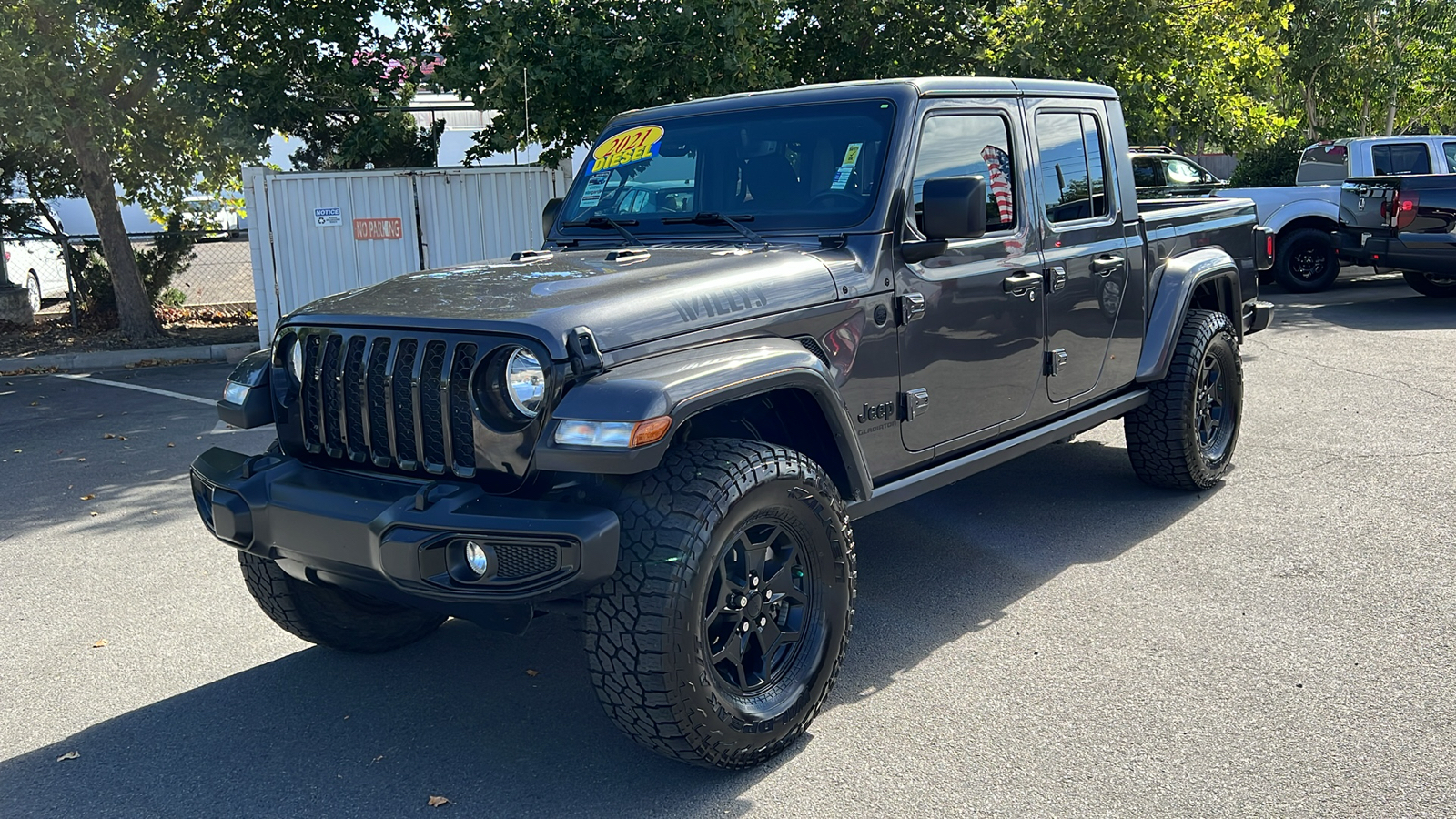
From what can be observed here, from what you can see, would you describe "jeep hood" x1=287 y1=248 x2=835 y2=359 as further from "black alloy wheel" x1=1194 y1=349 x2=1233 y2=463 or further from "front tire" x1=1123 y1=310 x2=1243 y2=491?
"black alloy wheel" x1=1194 y1=349 x2=1233 y2=463

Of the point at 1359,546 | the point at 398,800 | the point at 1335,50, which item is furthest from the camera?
the point at 1335,50

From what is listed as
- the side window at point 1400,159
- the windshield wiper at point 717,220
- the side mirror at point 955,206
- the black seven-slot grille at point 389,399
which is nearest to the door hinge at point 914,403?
the side mirror at point 955,206

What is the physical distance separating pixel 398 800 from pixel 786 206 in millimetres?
2322

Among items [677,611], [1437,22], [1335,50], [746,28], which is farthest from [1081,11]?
[1437,22]

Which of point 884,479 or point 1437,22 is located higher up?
point 1437,22

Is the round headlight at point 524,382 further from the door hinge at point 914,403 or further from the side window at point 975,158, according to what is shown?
the side window at point 975,158

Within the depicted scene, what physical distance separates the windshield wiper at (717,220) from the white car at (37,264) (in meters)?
12.1

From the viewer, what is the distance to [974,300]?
4.38m

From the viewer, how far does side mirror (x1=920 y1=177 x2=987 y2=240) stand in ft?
12.9

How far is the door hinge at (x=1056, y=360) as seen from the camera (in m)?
4.84

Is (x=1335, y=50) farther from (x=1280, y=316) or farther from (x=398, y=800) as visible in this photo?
(x=398, y=800)

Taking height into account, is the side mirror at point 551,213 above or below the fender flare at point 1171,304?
above

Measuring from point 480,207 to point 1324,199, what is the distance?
9.78 m

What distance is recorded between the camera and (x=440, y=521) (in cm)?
305
